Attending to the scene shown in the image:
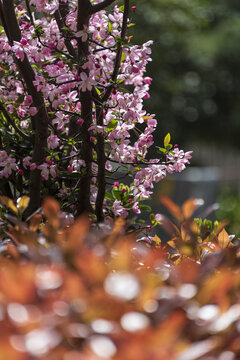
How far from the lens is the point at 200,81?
2006 centimetres

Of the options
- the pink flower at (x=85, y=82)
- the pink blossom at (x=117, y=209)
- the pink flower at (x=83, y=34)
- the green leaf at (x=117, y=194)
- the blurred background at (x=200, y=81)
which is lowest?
the pink blossom at (x=117, y=209)

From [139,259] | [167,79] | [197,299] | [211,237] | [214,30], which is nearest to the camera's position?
[197,299]

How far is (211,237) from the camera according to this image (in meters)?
1.52

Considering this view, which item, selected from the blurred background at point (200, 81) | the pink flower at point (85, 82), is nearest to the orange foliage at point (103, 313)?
the pink flower at point (85, 82)

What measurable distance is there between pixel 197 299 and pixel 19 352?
0.33 m

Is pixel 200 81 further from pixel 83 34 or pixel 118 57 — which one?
pixel 83 34

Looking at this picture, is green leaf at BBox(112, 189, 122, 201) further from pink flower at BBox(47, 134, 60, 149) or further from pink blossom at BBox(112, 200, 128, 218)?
pink flower at BBox(47, 134, 60, 149)

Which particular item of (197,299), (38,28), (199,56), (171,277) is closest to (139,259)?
(171,277)

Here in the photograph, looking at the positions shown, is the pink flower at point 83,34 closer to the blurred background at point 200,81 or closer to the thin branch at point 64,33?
the thin branch at point 64,33

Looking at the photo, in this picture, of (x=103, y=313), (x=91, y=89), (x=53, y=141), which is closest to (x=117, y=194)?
(x=53, y=141)

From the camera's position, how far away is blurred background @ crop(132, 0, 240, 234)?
52.9 feet

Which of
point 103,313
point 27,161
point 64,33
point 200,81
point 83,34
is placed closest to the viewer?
point 103,313

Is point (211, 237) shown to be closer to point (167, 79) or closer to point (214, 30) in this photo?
point (167, 79)

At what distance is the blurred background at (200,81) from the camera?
16109 mm
